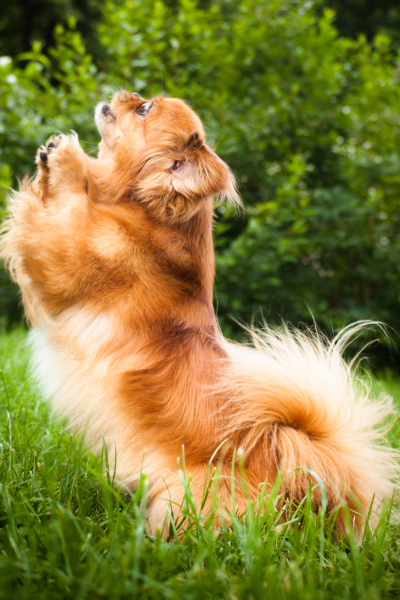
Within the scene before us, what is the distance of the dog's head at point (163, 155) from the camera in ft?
6.53

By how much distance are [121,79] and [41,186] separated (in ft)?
11.2

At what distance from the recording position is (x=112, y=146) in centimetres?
225

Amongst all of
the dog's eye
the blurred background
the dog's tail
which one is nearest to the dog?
the dog's tail

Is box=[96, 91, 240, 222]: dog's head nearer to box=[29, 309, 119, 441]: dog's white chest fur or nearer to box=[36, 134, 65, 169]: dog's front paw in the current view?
Result: box=[36, 134, 65, 169]: dog's front paw

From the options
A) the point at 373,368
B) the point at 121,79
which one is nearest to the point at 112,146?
the point at 121,79

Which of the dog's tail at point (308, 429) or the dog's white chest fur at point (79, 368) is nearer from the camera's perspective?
the dog's tail at point (308, 429)

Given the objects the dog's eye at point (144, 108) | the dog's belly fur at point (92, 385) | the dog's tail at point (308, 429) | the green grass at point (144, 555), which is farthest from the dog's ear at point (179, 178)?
the green grass at point (144, 555)

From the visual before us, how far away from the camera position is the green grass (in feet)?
3.21

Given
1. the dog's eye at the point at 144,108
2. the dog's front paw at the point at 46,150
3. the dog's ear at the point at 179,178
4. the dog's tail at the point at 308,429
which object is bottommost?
the dog's tail at the point at 308,429

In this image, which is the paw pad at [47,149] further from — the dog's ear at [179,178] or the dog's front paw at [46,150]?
the dog's ear at [179,178]

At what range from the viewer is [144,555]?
107 cm

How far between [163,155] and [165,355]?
952mm

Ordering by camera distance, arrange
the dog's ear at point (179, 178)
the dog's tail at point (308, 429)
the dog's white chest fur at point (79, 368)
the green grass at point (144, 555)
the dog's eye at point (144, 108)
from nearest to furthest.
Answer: the green grass at point (144, 555)
the dog's tail at point (308, 429)
the dog's white chest fur at point (79, 368)
the dog's ear at point (179, 178)
the dog's eye at point (144, 108)

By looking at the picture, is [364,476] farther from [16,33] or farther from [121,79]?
[16,33]
